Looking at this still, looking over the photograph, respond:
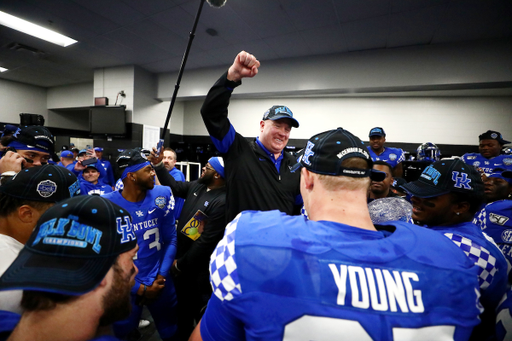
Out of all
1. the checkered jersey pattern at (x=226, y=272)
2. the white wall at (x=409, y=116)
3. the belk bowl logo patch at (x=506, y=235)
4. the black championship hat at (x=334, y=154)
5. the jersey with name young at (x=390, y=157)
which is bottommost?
the belk bowl logo patch at (x=506, y=235)

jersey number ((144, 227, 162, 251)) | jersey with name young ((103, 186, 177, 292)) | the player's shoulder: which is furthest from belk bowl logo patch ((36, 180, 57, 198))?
the player's shoulder

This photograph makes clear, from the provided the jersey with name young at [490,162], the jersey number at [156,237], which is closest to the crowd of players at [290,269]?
the jersey number at [156,237]

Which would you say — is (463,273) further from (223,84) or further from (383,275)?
(223,84)

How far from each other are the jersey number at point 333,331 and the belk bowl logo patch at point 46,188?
1.36 metres

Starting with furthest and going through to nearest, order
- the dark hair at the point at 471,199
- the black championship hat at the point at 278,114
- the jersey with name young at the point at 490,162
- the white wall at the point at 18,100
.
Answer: the white wall at the point at 18,100, the jersey with name young at the point at 490,162, the black championship hat at the point at 278,114, the dark hair at the point at 471,199

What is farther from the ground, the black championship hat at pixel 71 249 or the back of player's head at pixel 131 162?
the back of player's head at pixel 131 162

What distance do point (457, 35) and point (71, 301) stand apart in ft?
20.9

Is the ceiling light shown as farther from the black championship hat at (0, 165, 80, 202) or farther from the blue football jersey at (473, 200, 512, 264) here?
the blue football jersey at (473, 200, 512, 264)

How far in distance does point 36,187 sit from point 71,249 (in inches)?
31.7

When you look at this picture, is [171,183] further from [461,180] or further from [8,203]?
[461,180]

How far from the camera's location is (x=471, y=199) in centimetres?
133

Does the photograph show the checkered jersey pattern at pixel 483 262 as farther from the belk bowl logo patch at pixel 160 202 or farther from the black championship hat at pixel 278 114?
the belk bowl logo patch at pixel 160 202

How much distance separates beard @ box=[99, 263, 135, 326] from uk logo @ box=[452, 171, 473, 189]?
68.3 inches

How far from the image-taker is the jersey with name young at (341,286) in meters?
0.60
